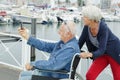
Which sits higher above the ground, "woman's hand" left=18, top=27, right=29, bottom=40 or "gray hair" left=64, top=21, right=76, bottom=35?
"gray hair" left=64, top=21, right=76, bottom=35

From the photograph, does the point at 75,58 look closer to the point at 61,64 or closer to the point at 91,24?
the point at 61,64

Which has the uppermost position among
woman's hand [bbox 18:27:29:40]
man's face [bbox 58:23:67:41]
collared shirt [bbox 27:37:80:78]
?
man's face [bbox 58:23:67:41]

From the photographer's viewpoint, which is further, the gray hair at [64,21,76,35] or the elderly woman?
the elderly woman

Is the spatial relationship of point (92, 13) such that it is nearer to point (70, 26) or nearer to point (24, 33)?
point (70, 26)

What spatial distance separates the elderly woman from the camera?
430cm

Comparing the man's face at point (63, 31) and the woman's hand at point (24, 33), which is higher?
the man's face at point (63, 31)

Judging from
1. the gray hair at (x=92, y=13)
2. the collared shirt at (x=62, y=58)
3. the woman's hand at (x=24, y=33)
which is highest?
the gray hair at (x=92, y=13)

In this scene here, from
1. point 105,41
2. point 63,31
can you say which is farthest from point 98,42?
point 63,31

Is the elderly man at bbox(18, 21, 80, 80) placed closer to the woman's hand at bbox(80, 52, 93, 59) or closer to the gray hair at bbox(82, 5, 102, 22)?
the woman's hand at bbox(80, 52, 93, 59)

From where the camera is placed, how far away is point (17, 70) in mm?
7582

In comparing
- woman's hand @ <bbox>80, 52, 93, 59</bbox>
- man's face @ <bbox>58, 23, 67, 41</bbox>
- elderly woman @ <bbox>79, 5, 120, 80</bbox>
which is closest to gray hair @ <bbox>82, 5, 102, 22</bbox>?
elderly woman @ <bbox>79, 5, 120, 80</bbox>

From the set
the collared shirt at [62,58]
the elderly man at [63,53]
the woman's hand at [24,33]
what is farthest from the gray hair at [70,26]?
the woman's hand at [24,33]

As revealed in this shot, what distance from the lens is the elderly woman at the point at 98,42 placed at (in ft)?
14.1

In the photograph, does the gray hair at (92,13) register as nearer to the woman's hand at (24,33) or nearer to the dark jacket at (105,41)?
the dark jacket at (105,41)
